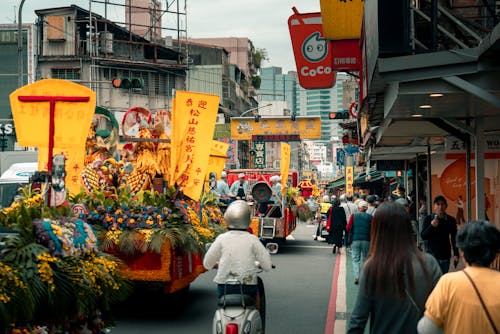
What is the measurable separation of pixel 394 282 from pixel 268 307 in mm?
7669

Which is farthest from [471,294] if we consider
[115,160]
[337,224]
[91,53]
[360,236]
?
[91,53]

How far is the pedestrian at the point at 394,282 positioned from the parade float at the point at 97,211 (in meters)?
2.66

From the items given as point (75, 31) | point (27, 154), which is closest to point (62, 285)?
point (27, 154)

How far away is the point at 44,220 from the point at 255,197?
15.4 meters

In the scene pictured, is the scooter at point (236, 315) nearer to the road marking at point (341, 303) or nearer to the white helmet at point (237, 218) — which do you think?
the white helmet at point (237, 218)

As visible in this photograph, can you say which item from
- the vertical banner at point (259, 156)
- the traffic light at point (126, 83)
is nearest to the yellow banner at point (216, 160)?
the traffic light at point (126, 83)

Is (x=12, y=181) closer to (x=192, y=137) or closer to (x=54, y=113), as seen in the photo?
(x=192, y=137)

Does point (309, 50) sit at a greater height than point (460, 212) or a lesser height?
greater

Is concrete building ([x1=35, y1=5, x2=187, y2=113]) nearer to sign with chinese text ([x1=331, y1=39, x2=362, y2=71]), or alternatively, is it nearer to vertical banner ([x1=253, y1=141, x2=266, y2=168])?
vertical banner ([x1=253, y1=141, x2=266, y2=168])

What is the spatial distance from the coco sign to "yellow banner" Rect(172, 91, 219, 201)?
5.36 metres

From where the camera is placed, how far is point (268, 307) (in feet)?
40.4

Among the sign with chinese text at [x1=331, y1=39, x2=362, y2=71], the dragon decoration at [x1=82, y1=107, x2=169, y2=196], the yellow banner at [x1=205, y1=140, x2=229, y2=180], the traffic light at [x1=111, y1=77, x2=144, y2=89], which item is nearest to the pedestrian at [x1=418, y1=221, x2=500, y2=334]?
the dragon decoration at [x1=82, y1=107, x2=169, y2=196]

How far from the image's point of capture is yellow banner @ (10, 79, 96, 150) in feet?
34.9

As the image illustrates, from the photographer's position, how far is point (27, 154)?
21500 mm
